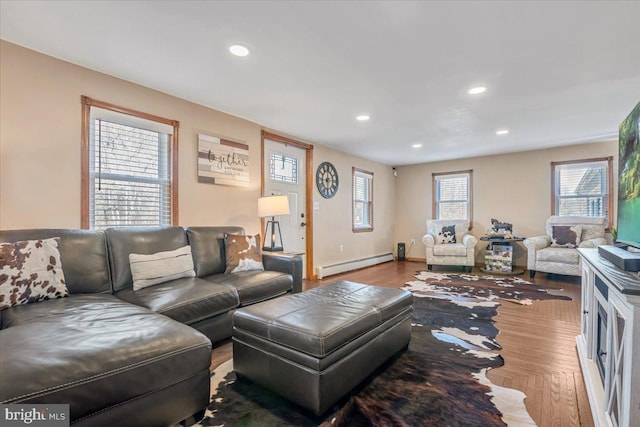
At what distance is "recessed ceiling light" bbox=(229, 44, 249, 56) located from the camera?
2.20 m

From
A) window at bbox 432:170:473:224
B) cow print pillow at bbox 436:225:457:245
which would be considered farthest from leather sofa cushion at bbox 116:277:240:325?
window at bbox 432:170:473:224

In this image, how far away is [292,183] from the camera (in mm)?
4625

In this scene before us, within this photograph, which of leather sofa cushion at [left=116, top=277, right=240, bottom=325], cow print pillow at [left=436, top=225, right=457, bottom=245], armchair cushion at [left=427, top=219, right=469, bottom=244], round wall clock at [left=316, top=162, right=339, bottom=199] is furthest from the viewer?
armchair cushion at [left=427, top=219, right=469, bottom=244]

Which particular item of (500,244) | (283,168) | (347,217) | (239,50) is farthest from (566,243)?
(239,50)

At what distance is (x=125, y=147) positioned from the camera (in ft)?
9.25

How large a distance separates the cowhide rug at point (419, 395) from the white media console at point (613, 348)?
0.37 meters

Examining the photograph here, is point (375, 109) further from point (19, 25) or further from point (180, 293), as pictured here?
point (19, 25)

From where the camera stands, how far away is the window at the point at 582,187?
4934 mm

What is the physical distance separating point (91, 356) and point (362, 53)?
95.4 inches

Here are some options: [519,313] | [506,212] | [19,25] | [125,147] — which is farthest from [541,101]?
[19,25]

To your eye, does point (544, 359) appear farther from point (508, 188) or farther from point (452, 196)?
point (452, 196)

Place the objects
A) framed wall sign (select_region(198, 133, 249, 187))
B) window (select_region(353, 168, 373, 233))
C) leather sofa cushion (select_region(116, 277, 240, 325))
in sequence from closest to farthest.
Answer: leather sofa cushion (select_region(116, 277, 240, 325))
framed wall sign (select_region(198, 133, 249, 187))
window (select_region(353, 168, 373, 233))

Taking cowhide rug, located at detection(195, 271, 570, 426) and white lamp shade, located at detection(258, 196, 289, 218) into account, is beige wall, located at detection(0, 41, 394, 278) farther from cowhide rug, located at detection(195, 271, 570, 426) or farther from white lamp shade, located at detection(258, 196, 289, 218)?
cowhide rug, located at detection(195, 271, 570, 426)

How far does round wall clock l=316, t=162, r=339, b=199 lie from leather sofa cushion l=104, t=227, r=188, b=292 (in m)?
2.73
